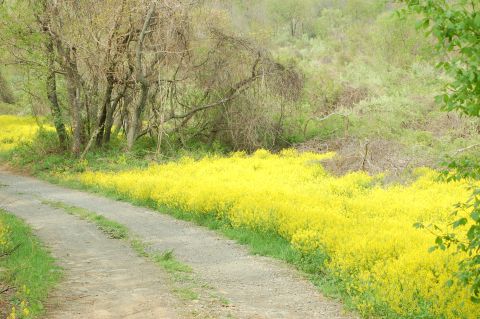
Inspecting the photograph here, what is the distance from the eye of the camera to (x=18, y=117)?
44594 mm

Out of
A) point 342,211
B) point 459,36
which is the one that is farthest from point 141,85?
point 459,36

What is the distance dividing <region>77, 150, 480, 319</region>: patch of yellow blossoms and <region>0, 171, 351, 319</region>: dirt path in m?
0.65

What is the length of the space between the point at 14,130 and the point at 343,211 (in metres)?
30.9

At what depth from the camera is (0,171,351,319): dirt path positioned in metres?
7.77

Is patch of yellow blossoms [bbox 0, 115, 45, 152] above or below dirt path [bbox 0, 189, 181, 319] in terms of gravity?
below

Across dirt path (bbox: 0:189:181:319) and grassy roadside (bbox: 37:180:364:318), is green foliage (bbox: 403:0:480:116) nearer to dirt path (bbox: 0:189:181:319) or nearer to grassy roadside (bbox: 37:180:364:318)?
grassy roadside (bbox: 37:180:364:318)

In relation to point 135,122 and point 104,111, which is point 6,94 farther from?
point 135,122

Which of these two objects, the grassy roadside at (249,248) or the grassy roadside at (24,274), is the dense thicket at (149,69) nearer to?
the grassy roadside at (249,248)

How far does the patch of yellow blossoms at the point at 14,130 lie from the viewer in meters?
32.1

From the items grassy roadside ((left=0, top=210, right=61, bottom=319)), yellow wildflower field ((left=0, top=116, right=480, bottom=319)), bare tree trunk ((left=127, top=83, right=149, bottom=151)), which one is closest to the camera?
grassy roadside ((left=0, top=210, right=61, bottom=319))

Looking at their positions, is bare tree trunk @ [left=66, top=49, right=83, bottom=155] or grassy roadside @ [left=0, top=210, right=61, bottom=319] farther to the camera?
bare tree trunk @ [left=66, top=49, right=83, bottom=155]

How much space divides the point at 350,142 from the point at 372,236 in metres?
15.6

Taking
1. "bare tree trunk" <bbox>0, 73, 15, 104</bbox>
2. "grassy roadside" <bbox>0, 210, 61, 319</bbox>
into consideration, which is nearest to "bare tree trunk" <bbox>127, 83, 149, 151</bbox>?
"grassy roadside" <bbox>0, 210, 61, 319</bbox>

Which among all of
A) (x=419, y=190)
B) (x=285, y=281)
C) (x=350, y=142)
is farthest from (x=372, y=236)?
(x=350, y=142)
